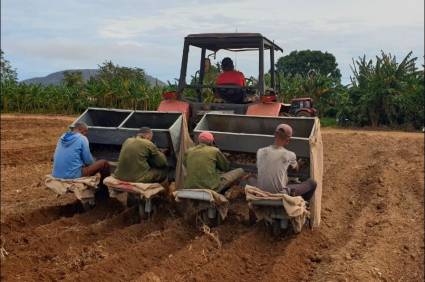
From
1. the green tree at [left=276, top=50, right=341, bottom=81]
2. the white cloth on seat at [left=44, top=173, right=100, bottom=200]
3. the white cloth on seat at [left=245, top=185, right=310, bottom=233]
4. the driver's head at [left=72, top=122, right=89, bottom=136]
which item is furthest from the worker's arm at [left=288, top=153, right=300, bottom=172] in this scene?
the green tree at [left=276, top=50, right=341, bottom=81]

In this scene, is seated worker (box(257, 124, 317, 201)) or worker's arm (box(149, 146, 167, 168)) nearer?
seated worker (box(257, 124, 317, 201))

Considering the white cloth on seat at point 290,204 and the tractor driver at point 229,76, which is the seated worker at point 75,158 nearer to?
the tractor driver at point 229,76

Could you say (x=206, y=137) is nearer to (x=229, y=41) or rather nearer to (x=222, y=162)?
(x=222, y=162)

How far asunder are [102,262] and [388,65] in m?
20.2

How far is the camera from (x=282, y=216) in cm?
611

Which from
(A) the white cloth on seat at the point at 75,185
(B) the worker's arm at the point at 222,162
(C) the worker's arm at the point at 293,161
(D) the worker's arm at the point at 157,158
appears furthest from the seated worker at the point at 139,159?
(C) the worker's arm at the point at 293,161

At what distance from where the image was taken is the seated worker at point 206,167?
6602 millimetres

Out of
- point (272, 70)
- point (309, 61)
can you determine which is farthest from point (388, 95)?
point (309, 61)

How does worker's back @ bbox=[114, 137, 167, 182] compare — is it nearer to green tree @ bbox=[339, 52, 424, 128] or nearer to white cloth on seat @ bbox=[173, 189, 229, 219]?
white cloth on seat @ bbox=[173, 189, 229, 219]

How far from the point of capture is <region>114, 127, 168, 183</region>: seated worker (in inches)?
270

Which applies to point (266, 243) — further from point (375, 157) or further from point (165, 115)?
point (375, 157)

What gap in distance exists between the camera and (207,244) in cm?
595

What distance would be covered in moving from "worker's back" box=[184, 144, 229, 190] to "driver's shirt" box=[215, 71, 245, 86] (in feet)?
5.61

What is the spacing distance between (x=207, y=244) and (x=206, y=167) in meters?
1.02
